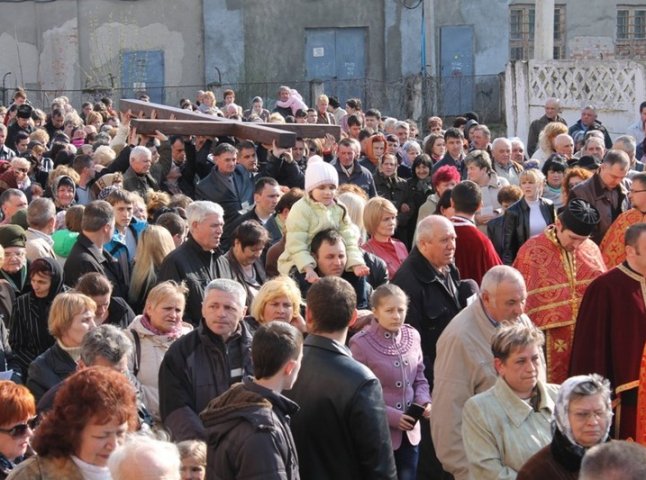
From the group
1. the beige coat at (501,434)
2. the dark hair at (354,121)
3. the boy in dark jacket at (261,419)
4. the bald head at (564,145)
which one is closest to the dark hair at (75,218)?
the boy in dark jacket at (261,419)

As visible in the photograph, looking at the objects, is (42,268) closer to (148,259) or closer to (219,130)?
(148,259)

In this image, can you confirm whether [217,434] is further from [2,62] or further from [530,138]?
[2,62]

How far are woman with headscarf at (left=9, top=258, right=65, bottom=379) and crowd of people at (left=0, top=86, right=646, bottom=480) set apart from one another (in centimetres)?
1

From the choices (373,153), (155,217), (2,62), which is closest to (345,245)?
(155,217)

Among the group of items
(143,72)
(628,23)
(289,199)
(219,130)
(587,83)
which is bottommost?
(289,199)

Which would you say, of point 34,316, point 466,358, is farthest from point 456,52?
point 466,358

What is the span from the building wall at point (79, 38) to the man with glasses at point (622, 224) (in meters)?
23.1

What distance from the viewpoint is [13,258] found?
9.14m

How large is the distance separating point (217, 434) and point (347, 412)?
773 mm

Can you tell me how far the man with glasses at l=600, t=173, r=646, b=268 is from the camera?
32.2ft

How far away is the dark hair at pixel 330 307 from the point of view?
635 cm

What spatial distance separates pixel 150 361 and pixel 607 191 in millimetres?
5357

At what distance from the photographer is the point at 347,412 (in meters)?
6.09

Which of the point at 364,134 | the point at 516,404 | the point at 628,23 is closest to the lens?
the point at 516,404
